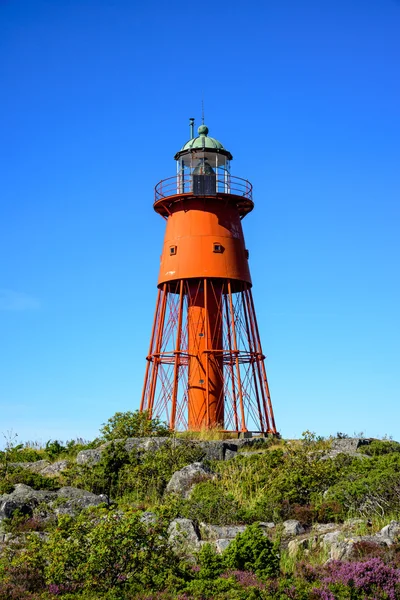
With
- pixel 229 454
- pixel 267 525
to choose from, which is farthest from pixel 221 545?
pixel 229 454

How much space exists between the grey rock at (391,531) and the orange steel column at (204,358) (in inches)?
767

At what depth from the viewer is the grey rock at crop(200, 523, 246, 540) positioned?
19141 mm

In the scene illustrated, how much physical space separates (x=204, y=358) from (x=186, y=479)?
14.4 meters

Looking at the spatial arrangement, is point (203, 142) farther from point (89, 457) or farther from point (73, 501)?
A: point (73, 501)

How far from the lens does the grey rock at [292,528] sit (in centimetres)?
1927

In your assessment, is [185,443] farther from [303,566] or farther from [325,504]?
[303,566]

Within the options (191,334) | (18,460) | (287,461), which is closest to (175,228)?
(191,334)

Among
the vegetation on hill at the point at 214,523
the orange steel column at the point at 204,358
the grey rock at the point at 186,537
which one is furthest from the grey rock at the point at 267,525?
the orange steel column at the point at 204,358

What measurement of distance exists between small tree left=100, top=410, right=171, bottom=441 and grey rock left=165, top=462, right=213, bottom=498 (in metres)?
6.79

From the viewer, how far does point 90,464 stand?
90.3ft

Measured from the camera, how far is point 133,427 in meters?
32.8

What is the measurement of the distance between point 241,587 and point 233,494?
8.37 m

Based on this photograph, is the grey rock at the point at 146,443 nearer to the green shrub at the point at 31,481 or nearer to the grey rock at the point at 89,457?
the grey rock at the point at 89,457

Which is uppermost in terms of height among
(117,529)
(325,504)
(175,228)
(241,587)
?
(175,228)
